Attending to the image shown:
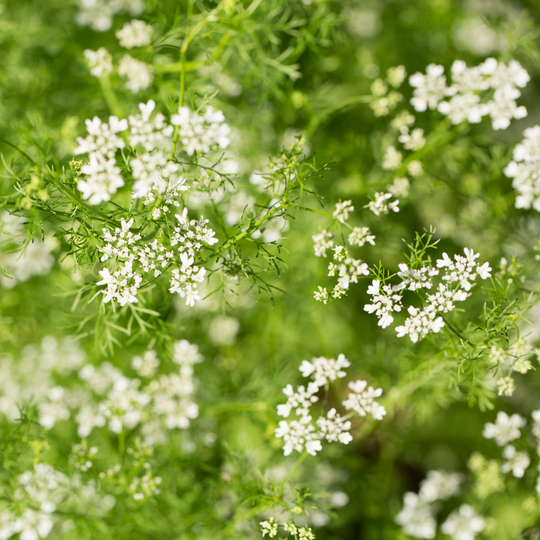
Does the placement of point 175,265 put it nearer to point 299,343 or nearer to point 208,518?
point 208,518

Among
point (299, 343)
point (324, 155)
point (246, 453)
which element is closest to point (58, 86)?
point (324, 155)

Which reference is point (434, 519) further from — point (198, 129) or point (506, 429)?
point (198, 129)

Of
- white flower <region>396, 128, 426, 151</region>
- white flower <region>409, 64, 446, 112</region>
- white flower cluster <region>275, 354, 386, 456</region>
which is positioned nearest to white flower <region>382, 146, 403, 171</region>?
white flower <region>396, 128, 426, 151</region>

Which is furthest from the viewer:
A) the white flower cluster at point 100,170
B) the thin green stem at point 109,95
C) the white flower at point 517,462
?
the thin green stem at point 109,95

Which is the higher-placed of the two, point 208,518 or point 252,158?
point 252,158

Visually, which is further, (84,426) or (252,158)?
(252,158)

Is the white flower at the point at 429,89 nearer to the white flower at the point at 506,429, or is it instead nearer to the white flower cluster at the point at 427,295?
the white flower cluster at the point at 427,295

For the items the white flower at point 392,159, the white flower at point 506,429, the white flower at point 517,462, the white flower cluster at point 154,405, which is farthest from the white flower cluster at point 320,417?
the white flower at point 392,159
